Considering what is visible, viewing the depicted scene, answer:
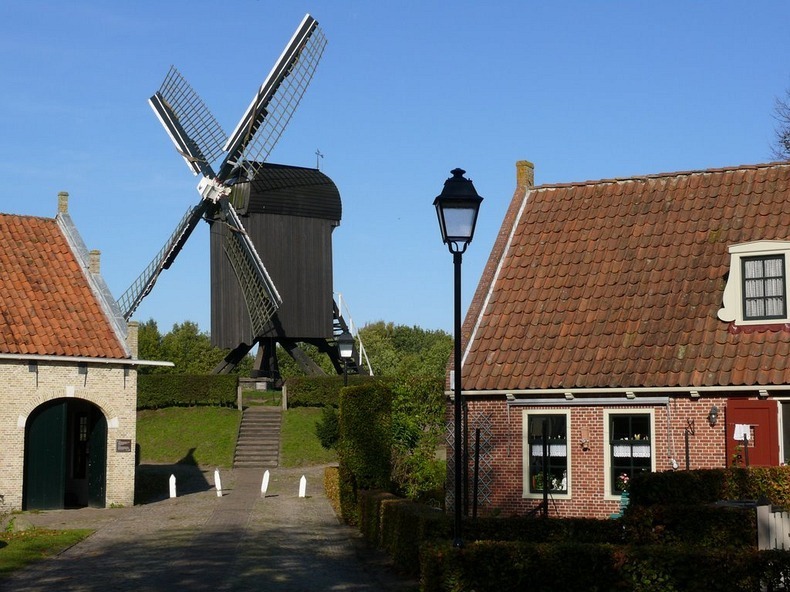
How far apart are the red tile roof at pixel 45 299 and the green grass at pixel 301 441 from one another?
14.9 m

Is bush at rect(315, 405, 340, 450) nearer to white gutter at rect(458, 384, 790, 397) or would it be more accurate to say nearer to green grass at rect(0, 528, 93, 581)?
green grass at rect(0, 528, 93, 581)

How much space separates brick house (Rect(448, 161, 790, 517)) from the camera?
20.6 m

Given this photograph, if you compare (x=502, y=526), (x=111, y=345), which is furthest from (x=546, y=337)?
(x=111, y=345)

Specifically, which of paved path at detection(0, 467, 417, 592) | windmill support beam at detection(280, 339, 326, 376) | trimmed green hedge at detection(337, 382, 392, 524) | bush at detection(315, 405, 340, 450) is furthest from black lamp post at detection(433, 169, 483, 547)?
windmill support beam at detection(280, 339, 326, 376)

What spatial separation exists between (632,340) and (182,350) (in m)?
61.5

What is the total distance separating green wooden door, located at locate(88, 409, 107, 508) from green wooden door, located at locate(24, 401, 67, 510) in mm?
1086

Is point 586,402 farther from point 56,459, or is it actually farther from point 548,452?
point 56,459

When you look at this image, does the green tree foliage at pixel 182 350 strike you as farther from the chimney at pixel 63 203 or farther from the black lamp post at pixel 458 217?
the black lamp post at pixel 458 217

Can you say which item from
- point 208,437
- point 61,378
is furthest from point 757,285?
point 208,437

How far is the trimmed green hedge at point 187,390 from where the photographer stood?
161ft

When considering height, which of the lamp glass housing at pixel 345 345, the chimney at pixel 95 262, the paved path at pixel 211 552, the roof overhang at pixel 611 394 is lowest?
the paved path at pixel 211 552

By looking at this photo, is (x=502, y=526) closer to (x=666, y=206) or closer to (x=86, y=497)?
(x=666, y=206)

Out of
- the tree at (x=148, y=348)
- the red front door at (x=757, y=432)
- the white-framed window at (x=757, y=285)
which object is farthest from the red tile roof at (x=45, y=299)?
the tree at (x=148, y=348)

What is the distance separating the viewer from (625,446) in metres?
21.6
